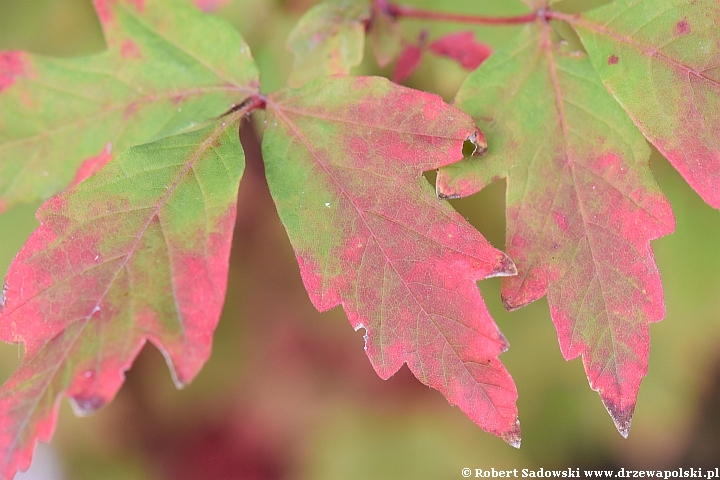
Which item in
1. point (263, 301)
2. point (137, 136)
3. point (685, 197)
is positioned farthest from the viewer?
point (263, 301)

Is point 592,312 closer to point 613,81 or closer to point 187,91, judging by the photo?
point 613,81

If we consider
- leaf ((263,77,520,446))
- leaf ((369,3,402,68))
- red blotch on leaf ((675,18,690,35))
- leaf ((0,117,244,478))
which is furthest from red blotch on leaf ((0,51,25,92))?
red blotch on leaf ((675,18,690,35))

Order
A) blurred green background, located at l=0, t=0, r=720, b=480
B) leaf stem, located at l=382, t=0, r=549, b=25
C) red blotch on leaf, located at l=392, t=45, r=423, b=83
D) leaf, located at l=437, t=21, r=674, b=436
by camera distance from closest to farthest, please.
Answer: leaf, located at l=437, t=21, r=674, b=436
leaf stem, located at l=382, t=0, r=549, b=25
red blotch on leaf, located at l=392, t=45, r=423, b=83
blurred green background, located at l=0, t=0, r=720, b=480

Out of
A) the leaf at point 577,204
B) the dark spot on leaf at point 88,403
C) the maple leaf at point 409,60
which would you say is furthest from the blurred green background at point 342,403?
the dark spot on leaf at point 88,403

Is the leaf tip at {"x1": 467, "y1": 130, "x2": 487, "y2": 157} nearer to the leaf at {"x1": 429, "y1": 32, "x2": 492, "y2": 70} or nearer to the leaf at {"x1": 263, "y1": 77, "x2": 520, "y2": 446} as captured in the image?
the leaf at {"x1": 263, "y1": 77, "x2": 520, "y2": 446}

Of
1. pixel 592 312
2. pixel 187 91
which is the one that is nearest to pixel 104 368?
pixel 187 91

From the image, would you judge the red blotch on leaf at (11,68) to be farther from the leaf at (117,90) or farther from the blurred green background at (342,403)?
the blurred green background at (342,403)
